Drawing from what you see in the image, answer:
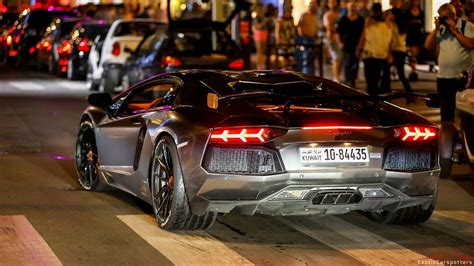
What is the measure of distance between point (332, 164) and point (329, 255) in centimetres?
67

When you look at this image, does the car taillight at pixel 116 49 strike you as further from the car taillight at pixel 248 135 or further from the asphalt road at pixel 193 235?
the car taillight at pixel 248 135

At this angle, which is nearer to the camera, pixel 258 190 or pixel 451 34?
pixel 258 190

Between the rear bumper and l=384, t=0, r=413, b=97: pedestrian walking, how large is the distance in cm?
1176

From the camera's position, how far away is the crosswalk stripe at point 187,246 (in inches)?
309

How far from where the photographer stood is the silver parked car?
8234 millimetres

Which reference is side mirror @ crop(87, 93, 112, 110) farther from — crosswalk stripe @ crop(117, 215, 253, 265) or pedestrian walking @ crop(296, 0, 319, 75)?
pedestrian walking @ crop(296, 0, 319, 75)

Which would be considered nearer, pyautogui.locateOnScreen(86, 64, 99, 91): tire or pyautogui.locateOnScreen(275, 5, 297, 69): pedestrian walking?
pyautogui.locateOnScreen(86, 64, 99, 91): tire

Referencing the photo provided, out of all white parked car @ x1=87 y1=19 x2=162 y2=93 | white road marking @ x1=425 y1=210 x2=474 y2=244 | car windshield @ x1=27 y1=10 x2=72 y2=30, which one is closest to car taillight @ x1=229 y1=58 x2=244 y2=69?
white parked car @ x1=87 y1=19 x2=162 y2=93

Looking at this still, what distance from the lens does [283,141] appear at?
27.0ft

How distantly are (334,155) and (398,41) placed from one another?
13.2 metres

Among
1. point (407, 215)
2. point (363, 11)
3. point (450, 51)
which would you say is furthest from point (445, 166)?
point (363, 11)

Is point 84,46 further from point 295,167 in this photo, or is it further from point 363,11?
point 295,167

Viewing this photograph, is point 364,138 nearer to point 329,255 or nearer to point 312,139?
point 312,139

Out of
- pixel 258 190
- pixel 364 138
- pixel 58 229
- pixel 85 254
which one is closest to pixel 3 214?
pixel 58 229
